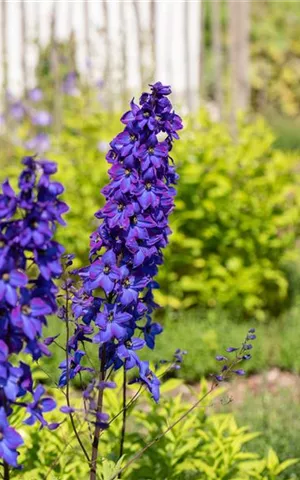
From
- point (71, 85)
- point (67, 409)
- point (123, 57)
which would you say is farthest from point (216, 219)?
point (67, 409)

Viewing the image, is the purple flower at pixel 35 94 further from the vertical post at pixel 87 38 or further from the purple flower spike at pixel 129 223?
the purple flower spike at pixel 129 223

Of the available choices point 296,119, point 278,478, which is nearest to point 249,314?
point 278,478

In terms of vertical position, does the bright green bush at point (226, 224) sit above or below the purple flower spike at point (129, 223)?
above

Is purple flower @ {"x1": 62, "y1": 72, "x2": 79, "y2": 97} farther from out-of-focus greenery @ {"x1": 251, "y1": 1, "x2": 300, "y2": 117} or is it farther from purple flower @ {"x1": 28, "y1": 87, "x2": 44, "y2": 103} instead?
out-of-focus greenery @ {"x1": 251, "y1": 1, "x2": 300, "y2": 117}

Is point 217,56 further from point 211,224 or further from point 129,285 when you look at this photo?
point 129,285

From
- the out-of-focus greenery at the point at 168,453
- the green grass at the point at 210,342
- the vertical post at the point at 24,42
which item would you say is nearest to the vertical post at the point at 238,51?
the vertical post at the point at 24,42

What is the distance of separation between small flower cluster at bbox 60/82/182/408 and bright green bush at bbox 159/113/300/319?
9.91 ft

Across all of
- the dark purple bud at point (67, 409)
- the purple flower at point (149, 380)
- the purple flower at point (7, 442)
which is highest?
the purple flower at point (149, 380)

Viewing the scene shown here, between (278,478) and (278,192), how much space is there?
8.80 feet

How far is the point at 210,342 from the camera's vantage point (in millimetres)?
4727

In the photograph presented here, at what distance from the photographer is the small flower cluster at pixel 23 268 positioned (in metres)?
1.60

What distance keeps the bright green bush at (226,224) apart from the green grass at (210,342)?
165 mm

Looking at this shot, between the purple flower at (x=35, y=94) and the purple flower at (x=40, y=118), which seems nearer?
the purple flower at (x=40, y=118)

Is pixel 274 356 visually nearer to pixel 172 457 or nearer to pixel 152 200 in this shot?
pixel 172 457
